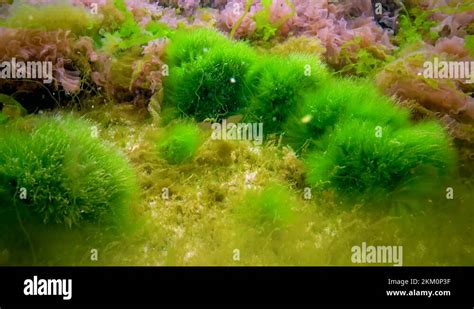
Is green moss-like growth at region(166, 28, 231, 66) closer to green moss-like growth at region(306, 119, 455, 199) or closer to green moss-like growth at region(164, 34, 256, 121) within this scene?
green moss-like growth at region(164, 34, 256, 121)

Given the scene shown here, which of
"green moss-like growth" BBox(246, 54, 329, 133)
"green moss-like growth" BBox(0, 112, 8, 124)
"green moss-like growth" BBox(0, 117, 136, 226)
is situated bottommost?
"green moss-like growth" BBox(0, 117, 136, 226)

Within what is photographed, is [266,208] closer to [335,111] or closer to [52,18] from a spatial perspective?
[335,111]

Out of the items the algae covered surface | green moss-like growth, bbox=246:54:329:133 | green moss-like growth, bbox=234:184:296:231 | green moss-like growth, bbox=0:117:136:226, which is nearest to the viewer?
green moss-like growth, bbox=0:117:136:226

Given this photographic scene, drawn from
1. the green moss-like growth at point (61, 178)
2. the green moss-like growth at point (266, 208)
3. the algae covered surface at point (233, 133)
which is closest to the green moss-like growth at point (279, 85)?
the algae covered surface at point (233, 133)

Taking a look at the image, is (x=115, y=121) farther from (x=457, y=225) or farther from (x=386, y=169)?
(x=457, y=225)

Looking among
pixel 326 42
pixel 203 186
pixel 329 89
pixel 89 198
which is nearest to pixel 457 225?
pixel 329 89

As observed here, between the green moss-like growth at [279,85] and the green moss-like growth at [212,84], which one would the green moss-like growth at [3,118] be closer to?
the green moss-like growth at [212,84]

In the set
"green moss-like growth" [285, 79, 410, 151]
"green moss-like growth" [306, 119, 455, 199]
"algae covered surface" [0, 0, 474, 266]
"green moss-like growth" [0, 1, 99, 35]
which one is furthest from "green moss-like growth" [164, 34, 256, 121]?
"green moss-like growth" [306, 119, 455, 199]

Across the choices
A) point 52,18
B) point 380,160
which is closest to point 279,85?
point 380,160
